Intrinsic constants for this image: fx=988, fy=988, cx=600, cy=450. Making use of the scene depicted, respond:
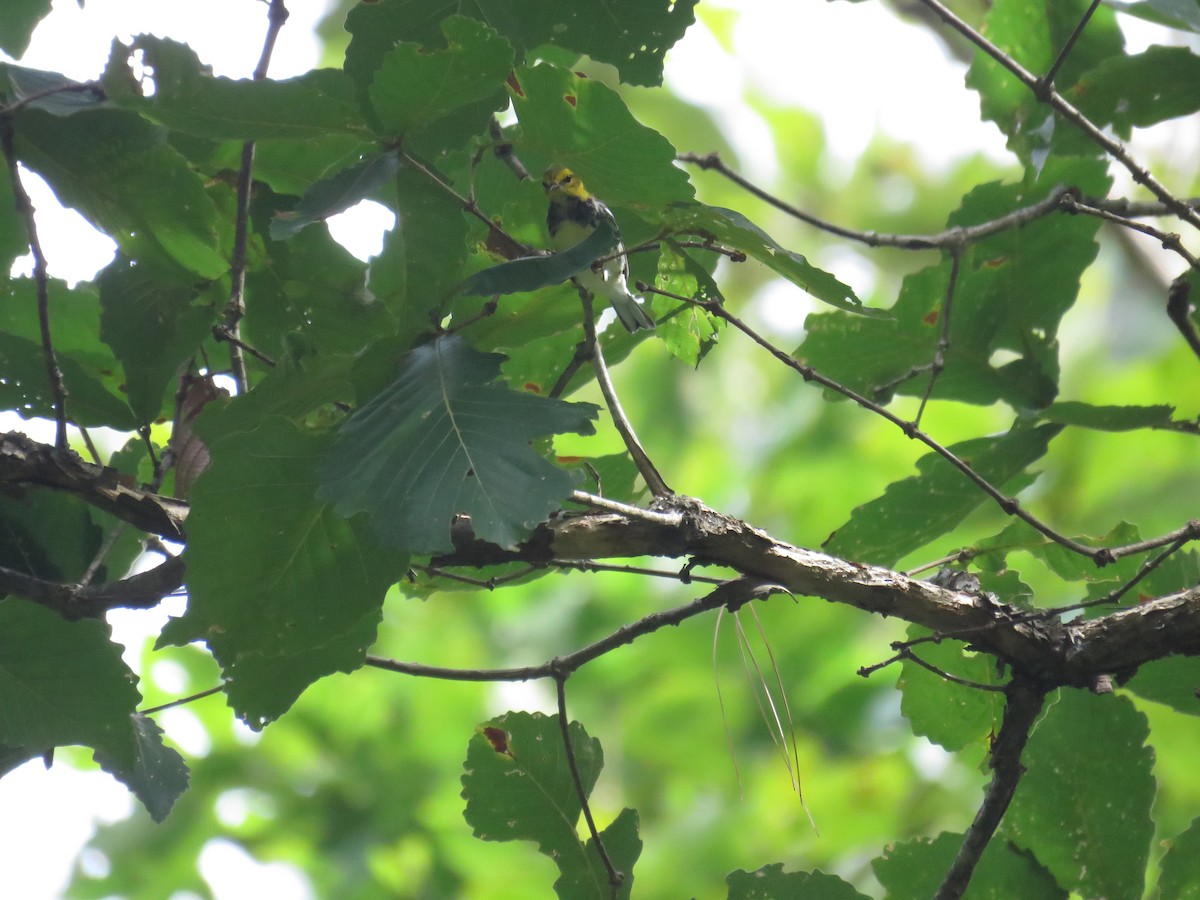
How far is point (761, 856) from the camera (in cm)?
370

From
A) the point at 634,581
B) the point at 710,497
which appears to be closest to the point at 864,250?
the point at 710,497

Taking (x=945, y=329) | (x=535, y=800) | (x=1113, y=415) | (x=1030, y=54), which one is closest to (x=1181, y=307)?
(x=1113, y=415)

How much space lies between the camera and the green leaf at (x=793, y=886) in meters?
1.01

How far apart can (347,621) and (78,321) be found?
0.58 meters

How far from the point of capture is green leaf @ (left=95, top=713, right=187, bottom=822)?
0.96 metres

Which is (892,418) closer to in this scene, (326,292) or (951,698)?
(951,698)

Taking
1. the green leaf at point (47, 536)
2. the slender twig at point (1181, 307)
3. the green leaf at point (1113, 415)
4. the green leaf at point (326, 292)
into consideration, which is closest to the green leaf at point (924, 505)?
the green leaf at point (1113, 415)

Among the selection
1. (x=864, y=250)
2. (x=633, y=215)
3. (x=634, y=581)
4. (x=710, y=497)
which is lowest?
(x=633, y=215)

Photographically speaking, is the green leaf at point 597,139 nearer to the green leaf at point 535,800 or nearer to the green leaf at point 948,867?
the green leaf at point 535,800

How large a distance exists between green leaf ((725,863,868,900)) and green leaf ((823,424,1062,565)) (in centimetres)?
36

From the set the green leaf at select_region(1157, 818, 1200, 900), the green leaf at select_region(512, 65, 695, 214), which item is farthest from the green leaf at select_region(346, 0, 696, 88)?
the green leaf at select_region(1157, 818, 1200, 900)

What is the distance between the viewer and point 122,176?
0.93 metres

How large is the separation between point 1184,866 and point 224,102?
121 cm

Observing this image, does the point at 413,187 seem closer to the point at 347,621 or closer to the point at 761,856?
the point at 347,621
